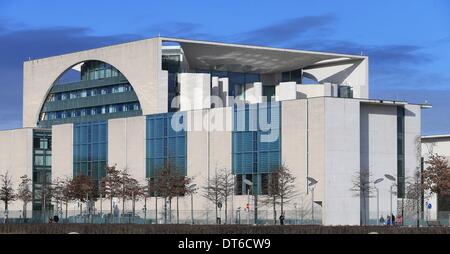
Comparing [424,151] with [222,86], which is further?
[424,151]

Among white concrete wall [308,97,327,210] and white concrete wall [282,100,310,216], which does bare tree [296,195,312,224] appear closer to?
white concrete wall [282,100,310,216]

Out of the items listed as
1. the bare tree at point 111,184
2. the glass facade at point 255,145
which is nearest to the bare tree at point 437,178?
the glass facade at point 255,145

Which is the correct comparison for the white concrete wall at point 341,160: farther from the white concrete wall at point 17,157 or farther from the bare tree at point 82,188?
the white concrete wall at point 17,157

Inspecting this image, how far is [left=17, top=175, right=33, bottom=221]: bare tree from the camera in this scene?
4717 inches

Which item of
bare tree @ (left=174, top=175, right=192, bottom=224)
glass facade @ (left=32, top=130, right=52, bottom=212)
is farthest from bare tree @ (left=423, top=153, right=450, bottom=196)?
glass facade @ (left=32, top=130, right=52, bottom=212)

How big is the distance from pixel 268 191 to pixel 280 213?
97.4 inches

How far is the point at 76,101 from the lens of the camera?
412 ft

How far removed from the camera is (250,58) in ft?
392

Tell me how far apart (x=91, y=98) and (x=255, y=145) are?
29.3 meters

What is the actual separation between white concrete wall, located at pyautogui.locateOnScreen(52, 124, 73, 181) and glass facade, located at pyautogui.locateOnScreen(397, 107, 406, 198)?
40592 millimetres

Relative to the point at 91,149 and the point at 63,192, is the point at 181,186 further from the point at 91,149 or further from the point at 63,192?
the point at 91,149
